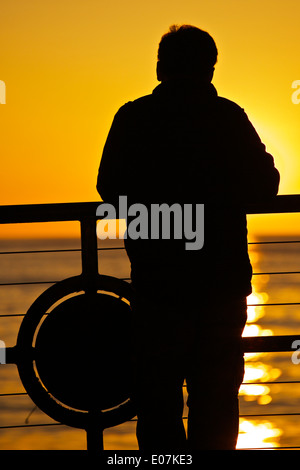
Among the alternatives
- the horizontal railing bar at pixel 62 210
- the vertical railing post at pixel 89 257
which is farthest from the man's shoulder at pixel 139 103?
the vertical railing post at pixel 89 257

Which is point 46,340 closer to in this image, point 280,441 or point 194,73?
point 194,73

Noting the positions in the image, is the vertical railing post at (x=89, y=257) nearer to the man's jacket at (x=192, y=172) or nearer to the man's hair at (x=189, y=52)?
the man's jacket at (x=192, y=172)

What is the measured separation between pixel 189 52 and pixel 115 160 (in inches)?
15.0

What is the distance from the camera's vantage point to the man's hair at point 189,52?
235 centimetres

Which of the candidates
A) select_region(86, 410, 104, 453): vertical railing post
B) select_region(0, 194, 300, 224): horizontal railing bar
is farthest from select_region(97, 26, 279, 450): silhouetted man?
select_region(86, 410, 104, 453): vertical railing post

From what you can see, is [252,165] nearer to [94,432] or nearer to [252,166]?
[252,166]

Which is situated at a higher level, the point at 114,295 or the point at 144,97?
the point at 144,97

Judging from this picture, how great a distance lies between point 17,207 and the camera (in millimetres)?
2861

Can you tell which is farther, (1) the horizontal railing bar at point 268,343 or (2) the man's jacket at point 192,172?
(1) the horizontal railing bar at point 268,343

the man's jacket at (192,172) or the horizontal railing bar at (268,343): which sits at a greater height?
the man's jacket at (192,172)

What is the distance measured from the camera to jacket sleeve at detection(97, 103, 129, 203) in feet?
7.86

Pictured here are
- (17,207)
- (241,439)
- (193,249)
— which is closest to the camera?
(193,249)

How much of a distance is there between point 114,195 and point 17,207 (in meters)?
0.55
